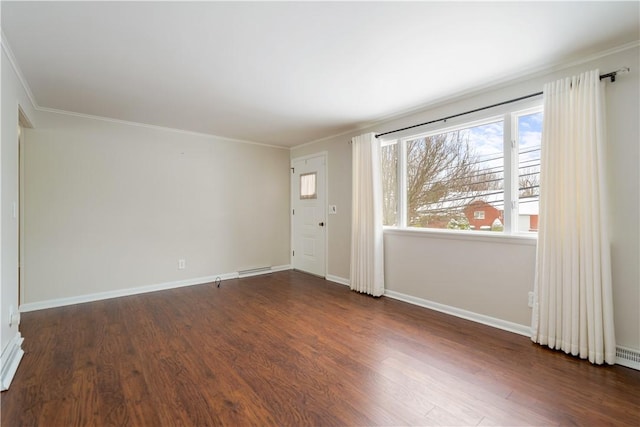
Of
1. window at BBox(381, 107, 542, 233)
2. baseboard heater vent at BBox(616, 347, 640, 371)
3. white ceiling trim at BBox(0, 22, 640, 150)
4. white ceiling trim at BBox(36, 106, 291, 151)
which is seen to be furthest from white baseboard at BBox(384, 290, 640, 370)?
white ceiling trim at BBox(36, 106, 291, 151)

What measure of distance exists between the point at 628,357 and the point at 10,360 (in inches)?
181

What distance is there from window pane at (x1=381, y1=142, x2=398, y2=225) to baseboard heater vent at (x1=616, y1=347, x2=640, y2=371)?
2.30 m

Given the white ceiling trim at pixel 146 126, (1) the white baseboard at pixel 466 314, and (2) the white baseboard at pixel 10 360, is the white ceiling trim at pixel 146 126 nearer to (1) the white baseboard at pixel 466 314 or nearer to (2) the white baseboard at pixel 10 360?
(2) the white baseboard at pixel 10 360

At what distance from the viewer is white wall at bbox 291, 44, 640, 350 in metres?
2.15

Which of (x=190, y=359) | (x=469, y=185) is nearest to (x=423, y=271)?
(x=469, y=185)

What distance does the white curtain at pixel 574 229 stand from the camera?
2.17 metres

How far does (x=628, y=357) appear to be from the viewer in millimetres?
2143

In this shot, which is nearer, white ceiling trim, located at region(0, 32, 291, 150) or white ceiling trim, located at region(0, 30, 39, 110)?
white ceiling trim, located at region(0, 30, 39, 110)

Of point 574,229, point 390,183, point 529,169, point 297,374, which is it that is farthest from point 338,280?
point 574,229

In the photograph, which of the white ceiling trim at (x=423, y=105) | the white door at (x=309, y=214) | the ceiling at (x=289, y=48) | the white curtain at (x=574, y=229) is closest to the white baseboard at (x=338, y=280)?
the white door at (x=309, y=214)

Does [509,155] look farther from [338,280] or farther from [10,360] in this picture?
[10,360]

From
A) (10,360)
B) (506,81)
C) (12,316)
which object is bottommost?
(10,360)

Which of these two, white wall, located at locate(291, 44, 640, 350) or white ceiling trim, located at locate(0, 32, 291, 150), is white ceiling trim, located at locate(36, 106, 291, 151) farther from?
white wall, located at locate(291, 44, 640, 350)

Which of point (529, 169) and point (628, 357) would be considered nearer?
point (628, 357)
